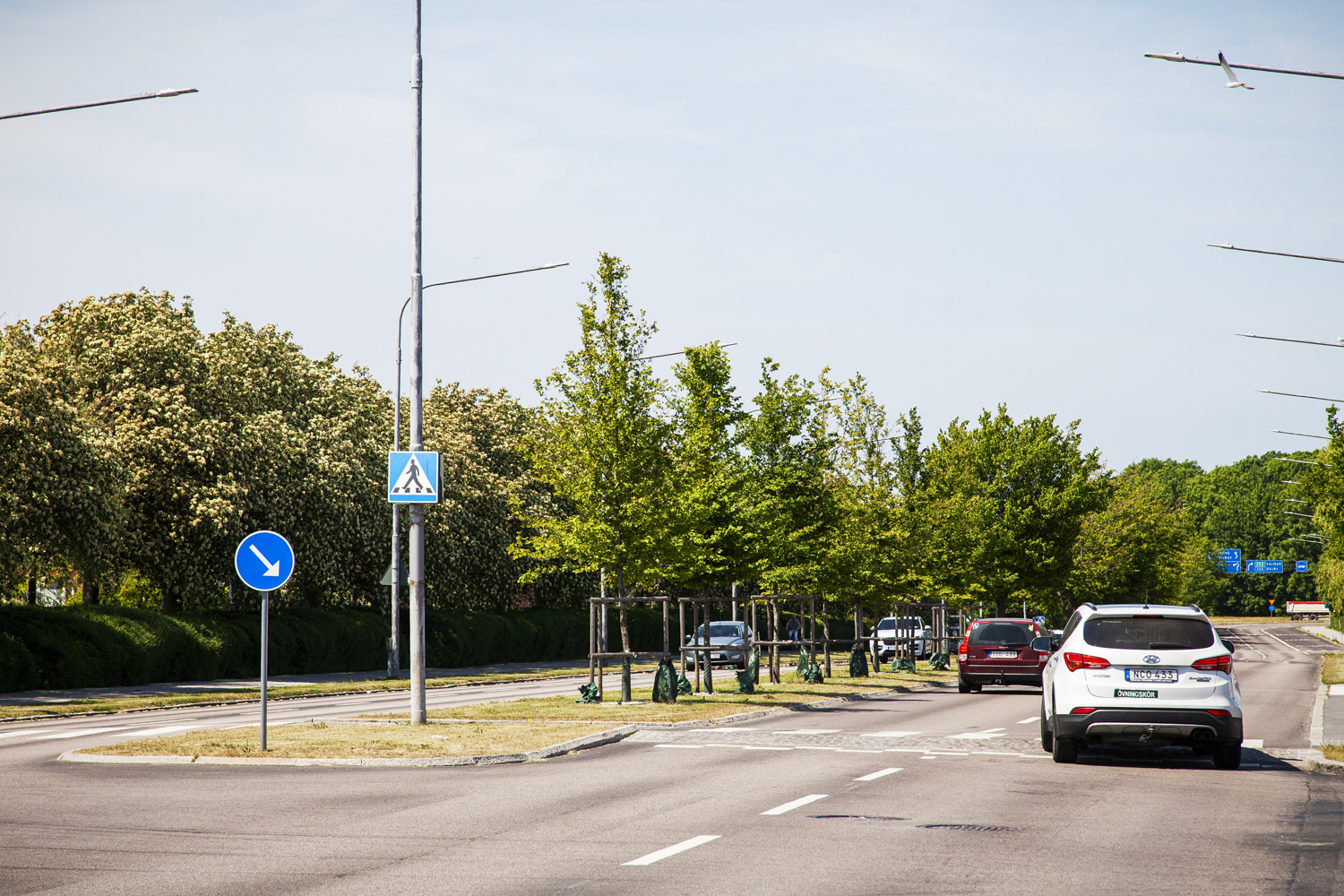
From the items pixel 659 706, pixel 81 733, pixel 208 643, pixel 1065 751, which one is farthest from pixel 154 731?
pixel 208 643

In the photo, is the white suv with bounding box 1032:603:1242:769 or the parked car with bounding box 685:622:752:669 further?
the parked car with bounding box 685:622:752:669

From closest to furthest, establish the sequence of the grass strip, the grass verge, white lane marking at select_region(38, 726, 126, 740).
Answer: white lane marking at select_region(38, 726, 126, 740), the grass verge, the grass strip

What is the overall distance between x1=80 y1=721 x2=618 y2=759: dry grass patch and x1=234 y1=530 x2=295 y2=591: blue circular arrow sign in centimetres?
179

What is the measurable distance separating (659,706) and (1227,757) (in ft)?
34.4

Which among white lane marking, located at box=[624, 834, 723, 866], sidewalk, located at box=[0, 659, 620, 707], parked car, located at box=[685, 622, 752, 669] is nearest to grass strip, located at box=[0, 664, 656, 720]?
sidewalk, located at box=[0, 659, 620, 707]

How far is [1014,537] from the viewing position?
55406 mm

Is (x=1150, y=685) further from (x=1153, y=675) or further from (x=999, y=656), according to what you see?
(x=999, y=656)

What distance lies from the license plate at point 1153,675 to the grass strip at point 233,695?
17183 mm

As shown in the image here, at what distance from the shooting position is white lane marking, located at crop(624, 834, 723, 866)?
8.71 metres

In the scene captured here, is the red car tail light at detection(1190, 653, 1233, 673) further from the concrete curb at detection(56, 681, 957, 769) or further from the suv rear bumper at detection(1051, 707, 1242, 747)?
the concrete curb at detection(56, 681, 957, 769)

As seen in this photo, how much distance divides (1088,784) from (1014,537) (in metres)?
43.2

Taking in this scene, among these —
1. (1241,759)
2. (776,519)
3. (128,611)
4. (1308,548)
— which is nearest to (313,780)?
(1241,759)

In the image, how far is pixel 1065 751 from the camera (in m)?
15.1

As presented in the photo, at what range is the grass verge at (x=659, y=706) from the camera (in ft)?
70.1
